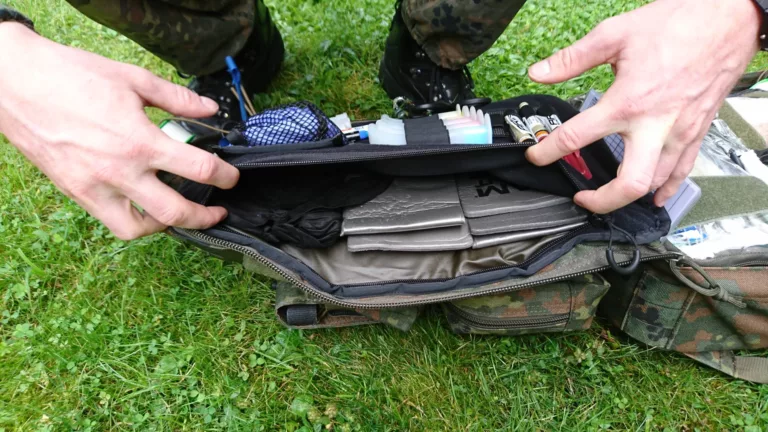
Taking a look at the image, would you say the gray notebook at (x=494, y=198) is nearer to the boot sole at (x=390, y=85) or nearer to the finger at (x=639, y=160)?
the finger at (x=639, y=160)

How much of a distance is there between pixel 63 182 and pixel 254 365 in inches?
36.2

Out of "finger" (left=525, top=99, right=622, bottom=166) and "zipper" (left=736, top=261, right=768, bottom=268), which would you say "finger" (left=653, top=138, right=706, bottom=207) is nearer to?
"finger" (left=525, top=99, right=622, bottom=166)

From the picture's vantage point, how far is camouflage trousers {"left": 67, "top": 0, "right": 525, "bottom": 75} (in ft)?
5.46

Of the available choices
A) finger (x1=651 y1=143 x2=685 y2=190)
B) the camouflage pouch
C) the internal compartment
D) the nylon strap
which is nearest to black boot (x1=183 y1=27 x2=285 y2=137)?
the internal compartment

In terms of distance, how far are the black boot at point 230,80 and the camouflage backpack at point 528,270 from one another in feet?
2.73

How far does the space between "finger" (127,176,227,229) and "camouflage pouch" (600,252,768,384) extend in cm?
Answer: 139

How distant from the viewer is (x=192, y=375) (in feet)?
5.34

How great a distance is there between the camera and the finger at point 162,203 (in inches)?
41.8

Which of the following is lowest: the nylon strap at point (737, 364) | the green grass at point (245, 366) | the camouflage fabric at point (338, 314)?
the green grass at point (245, 366)

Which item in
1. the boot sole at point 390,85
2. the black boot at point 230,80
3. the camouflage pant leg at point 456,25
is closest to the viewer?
the camouflage pant leg at point 456,25

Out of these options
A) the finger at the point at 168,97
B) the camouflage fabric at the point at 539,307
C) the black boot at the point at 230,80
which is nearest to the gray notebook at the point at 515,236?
the camouflage fabric at the point at 539,307

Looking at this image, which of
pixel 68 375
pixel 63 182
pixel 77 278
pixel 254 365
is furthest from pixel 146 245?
A: pixel 63 182

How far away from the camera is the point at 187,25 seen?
1.80 meters

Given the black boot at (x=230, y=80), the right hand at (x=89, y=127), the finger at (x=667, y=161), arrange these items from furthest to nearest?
the black boot at (x=230, y=80)
the finger at (x=667, y=161)
the right hand at (x=89, y=127)
